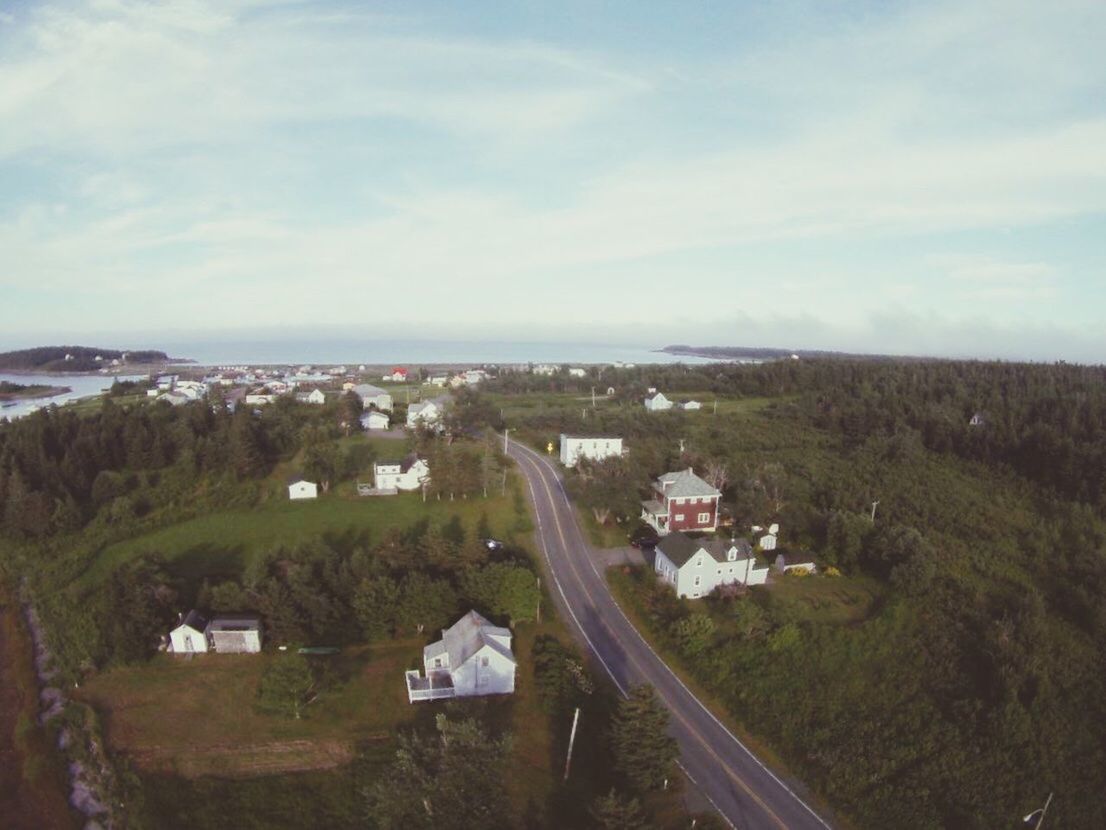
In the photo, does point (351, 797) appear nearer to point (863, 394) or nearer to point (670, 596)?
point (670, 596)

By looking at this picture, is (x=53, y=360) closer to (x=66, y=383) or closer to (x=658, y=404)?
(x=66, y=383)

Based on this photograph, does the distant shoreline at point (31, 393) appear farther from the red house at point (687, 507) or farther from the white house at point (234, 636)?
the red house at point (687, 507)

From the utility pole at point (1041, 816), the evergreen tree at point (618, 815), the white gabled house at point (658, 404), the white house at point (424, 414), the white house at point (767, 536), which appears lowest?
the utility pole at point (1041, 816)

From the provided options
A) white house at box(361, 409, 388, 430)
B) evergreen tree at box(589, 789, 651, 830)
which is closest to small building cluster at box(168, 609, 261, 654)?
evergreen tree at box(589, 789, 651, 830)

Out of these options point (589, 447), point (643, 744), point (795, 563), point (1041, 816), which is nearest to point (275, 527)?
point (589, 447)

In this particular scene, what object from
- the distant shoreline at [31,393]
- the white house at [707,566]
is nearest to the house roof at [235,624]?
the white house at [707,566]

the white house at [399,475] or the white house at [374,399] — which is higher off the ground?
the white house at [374,399]

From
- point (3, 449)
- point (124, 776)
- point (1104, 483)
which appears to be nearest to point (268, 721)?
point (124, 776)
